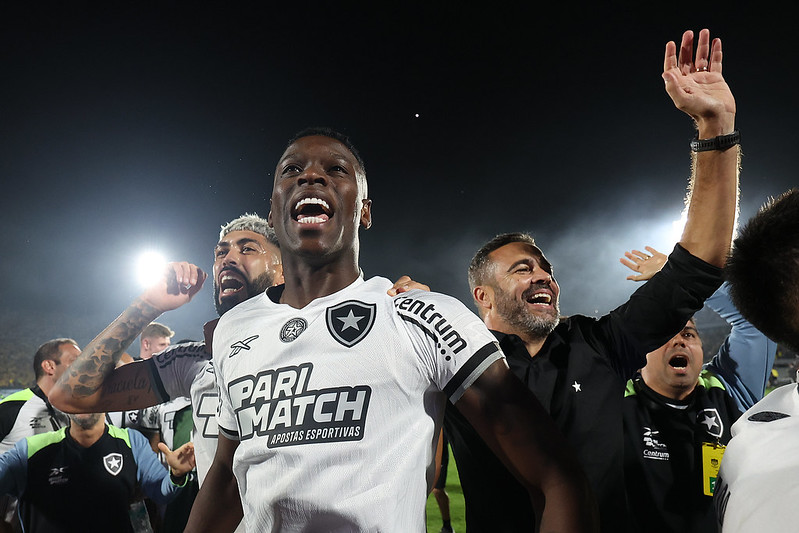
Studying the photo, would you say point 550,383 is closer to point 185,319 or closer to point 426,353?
point 426,353

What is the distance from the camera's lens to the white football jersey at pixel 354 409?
62.2 inches

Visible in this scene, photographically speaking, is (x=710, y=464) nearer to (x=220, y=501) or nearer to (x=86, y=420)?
(x=220, y=501)

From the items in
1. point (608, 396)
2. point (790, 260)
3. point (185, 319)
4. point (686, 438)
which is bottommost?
point (686, 438)

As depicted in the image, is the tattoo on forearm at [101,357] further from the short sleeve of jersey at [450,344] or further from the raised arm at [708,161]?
the raised arm at [708,161]

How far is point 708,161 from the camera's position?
214 centimetres

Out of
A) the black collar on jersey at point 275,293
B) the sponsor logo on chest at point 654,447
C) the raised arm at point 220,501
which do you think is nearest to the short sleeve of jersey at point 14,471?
the raised arm at point 220,501

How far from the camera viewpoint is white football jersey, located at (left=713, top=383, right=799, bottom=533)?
36.3 inches

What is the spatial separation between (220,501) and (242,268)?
1.88 metres

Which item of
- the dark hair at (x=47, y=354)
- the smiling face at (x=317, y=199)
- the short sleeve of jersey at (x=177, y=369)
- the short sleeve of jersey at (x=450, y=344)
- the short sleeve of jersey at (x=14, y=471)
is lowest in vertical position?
the short sleeve of jersey at (x=14, y=471)

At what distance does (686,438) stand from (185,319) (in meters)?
45.5

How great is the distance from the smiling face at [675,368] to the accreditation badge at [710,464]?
15.2 inches

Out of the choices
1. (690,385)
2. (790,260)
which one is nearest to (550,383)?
(790,260)

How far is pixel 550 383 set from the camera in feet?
8.12

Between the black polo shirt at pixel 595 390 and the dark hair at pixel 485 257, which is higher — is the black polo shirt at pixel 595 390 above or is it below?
below
